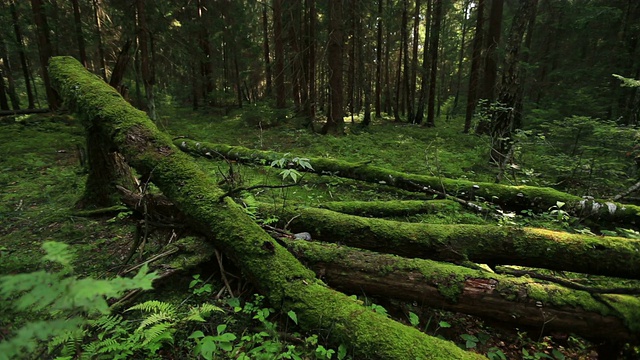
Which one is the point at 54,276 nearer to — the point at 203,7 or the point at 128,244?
the point at 128,244

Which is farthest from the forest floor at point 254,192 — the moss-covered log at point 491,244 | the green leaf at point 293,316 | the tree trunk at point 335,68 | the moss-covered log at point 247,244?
the tree trunk at point 335,68

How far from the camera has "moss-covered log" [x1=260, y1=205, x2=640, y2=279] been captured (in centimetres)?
329

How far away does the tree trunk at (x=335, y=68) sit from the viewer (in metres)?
11.4

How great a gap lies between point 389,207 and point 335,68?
8530mm

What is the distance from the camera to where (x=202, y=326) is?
110 inches

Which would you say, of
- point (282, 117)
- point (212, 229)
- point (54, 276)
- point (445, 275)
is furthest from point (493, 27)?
point (54, 276)

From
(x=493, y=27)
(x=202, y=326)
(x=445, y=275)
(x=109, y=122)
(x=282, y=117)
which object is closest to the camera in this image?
(x=202, y=326)

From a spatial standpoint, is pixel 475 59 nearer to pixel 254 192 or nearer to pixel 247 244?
pixel 254 192

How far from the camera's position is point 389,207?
5.42 metres

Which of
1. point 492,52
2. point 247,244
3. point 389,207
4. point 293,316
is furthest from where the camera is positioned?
point 492,52

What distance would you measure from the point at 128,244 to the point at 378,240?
3.62 m

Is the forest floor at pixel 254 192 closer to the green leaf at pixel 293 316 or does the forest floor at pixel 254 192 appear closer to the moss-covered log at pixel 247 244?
the green leaf at pixel 293 316

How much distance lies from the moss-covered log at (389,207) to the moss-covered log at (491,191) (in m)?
0.57

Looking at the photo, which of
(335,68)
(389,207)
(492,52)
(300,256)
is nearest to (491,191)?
(389,207)
